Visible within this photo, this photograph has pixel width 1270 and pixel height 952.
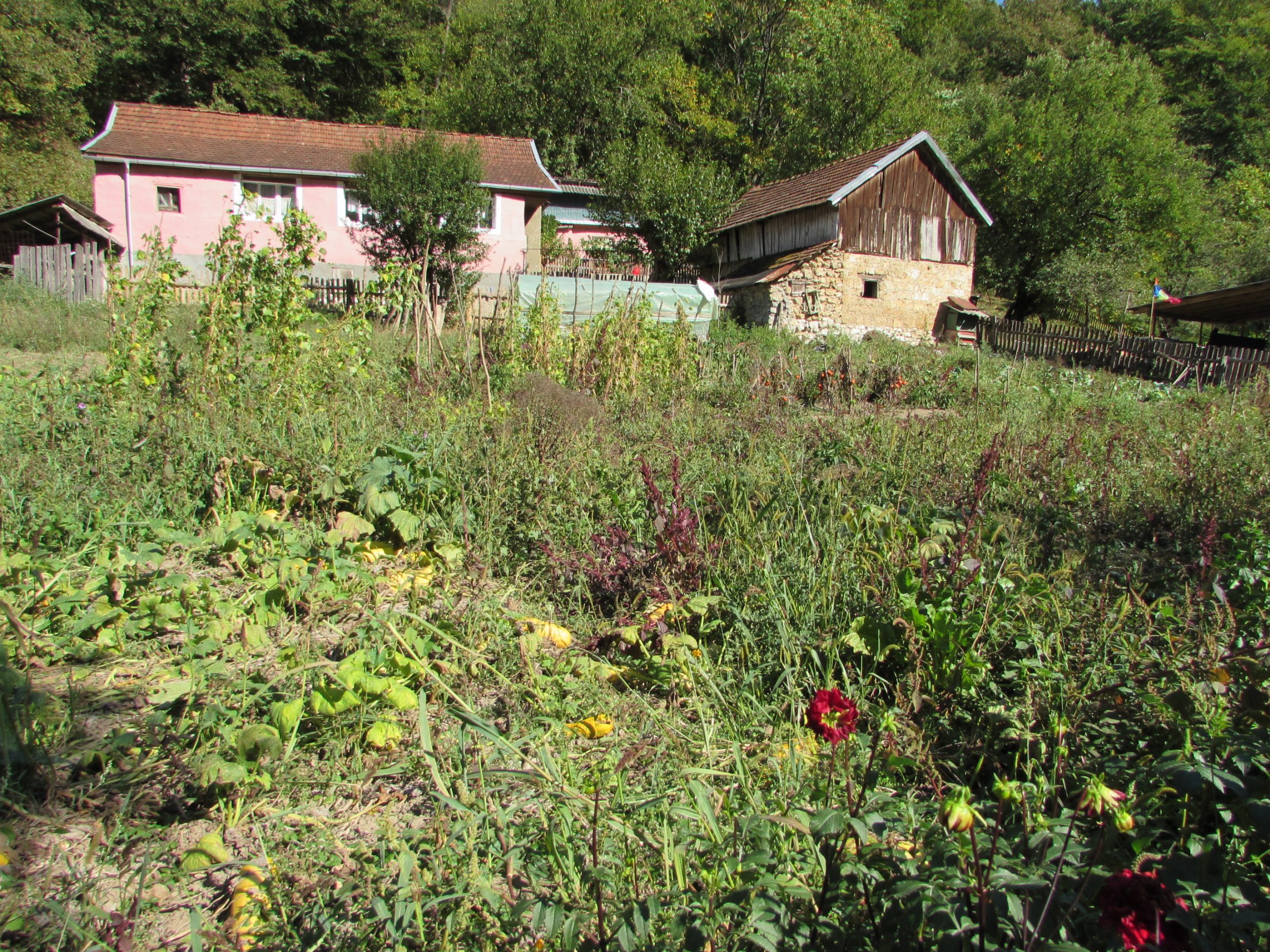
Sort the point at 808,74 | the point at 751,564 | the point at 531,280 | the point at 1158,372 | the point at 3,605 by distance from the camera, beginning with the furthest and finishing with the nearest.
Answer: the point at 808,74, the point at 1158,372, the point at 531,280, the point at 751,564, the point at 3,605

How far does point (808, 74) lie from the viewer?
100 feet

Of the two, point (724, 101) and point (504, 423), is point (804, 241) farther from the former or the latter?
point (504, 423)

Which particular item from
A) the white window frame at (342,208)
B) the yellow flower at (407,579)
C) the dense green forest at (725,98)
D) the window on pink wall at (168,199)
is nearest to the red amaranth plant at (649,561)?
the yellow flower at (407,579)

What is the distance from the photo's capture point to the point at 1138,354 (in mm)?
17797

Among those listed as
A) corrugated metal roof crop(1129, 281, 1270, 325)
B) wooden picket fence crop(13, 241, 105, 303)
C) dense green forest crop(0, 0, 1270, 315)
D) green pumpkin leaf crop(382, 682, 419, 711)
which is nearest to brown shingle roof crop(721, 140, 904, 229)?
dense green forest crop(0, 0, 1270, 315)

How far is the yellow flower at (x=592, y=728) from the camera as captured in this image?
2.46 m

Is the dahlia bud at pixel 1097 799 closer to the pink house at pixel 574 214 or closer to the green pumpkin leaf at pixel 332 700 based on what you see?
the green pumpkin leaf at pixel 332 700

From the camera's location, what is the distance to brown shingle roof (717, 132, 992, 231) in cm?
2217

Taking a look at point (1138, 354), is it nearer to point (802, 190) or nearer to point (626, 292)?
point (802, 190)

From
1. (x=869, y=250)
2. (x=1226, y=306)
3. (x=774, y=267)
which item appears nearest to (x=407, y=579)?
(x=774, y=267)

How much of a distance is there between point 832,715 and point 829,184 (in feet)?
76.3

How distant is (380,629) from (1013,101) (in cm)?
4012

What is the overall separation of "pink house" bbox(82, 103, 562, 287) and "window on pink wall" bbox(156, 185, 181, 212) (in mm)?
27

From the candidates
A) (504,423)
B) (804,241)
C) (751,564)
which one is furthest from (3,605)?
(804,241)
